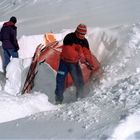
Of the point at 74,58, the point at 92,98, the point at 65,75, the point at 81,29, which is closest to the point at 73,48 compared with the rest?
the point at 74,58

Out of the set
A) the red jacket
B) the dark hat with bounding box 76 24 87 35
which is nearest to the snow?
the red jacket

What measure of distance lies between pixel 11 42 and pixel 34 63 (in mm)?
1644

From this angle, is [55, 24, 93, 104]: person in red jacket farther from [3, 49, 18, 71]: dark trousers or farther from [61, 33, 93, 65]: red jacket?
[3, 49, 18, 71]: dark trousers

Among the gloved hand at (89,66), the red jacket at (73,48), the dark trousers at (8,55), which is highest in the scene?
the red jacket at (73,48)

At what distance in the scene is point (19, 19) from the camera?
19812 mm

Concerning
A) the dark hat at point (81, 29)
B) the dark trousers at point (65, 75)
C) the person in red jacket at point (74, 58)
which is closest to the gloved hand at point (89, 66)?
the person in red jacket at point (74, 58)

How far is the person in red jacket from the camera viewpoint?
8.73 m

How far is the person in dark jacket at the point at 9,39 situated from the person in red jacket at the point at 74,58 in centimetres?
319

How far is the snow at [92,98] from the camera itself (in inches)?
222

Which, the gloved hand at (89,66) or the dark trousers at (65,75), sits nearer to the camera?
the dark trousers at (65,75)

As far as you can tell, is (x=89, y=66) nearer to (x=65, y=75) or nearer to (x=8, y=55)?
(x=65, y=75)

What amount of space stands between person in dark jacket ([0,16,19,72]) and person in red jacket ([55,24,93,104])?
3192 millimetres

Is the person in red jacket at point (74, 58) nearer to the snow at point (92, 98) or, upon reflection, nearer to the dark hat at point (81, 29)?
the dark hat at point (81, 29)

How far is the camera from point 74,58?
873 centimetres
